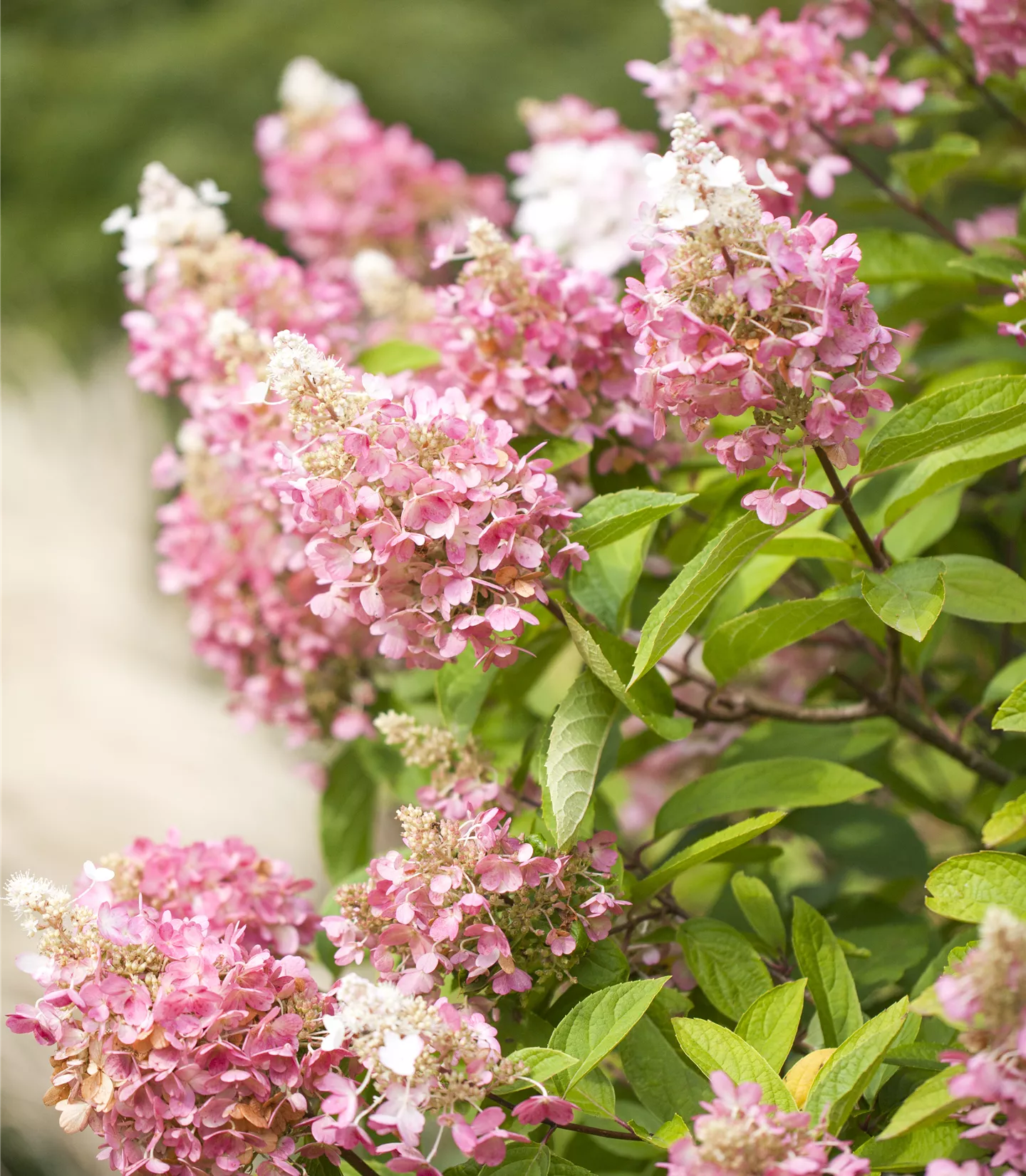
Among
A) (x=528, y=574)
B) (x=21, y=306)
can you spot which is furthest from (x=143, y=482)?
(x=528, y=574)

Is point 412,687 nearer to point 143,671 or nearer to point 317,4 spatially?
point 143,671

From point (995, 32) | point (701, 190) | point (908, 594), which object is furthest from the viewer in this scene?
point (995, 32)

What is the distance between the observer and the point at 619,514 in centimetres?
72

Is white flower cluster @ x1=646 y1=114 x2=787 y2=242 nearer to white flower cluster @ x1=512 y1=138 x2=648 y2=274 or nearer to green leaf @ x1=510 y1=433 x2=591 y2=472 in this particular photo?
green leaf @ x1=510 y1=433 x2=591 y2=472

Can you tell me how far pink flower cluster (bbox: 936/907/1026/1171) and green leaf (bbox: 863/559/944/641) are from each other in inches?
7.5

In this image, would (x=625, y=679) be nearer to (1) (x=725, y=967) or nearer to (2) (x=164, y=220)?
(1) (x=725, y=967)

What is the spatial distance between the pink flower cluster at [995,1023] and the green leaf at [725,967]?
227 mm

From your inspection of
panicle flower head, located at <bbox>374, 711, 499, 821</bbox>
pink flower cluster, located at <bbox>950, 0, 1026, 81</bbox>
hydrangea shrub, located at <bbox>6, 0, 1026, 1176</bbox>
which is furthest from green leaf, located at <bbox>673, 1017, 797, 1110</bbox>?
pink flower cluster, located at <bbox>950, 0, 1026, 81</bbox>

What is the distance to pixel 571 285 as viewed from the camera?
831 millimetres

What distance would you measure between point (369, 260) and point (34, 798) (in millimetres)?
932

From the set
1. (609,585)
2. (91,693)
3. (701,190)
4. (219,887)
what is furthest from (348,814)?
(91,693)

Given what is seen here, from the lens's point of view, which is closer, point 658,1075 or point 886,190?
point 658,1075

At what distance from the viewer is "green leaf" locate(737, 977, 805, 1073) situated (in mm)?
654

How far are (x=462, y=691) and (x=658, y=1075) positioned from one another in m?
0.30
